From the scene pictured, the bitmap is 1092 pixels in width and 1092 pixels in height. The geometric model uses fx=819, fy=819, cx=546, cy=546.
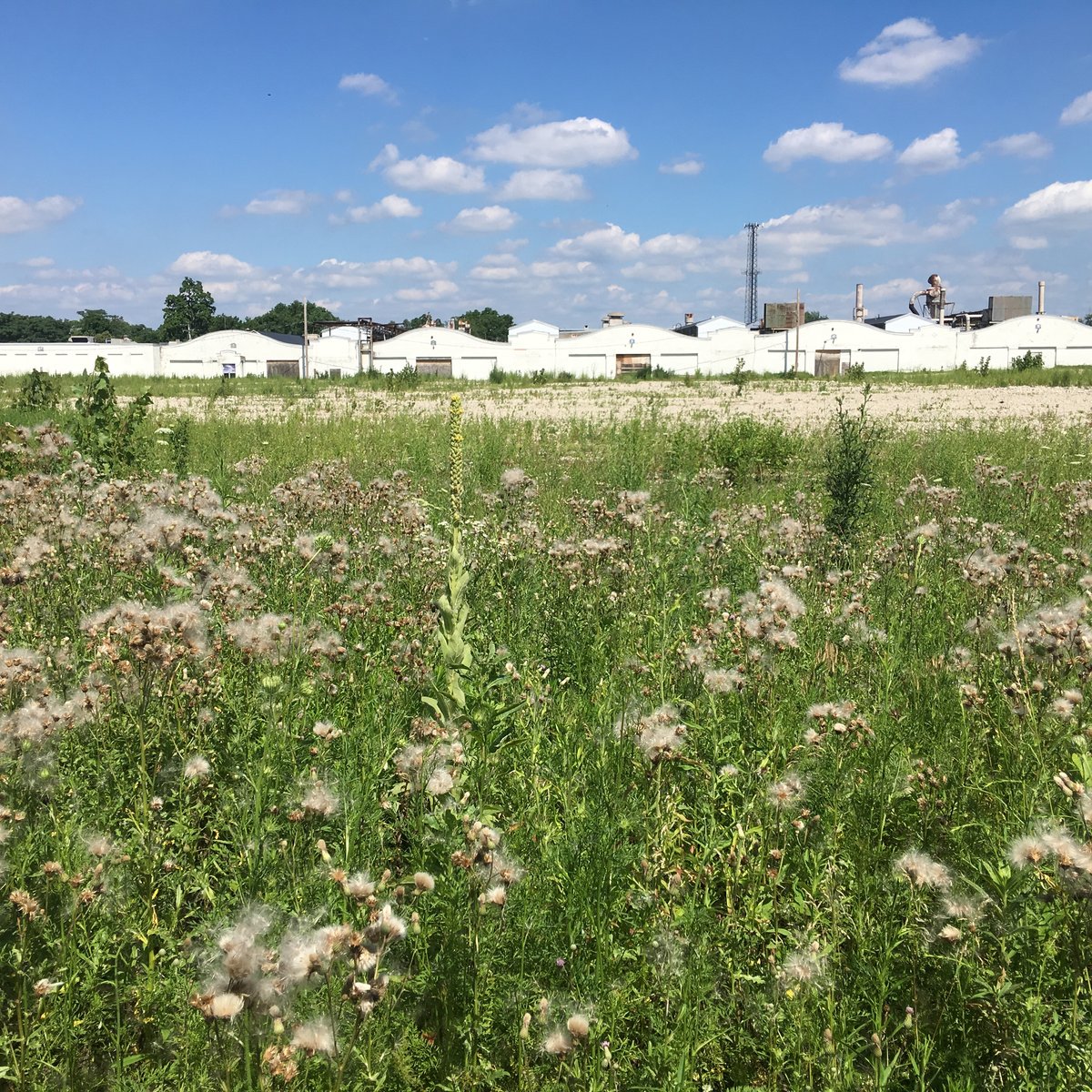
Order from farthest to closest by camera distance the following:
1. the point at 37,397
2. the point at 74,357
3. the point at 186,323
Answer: the point at 186,323 → the point at 74,357 → the point at 37,397

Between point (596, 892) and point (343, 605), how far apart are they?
2.35m

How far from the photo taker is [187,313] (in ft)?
428

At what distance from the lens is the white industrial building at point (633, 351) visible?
220 feet

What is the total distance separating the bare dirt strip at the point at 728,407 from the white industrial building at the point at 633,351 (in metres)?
32.6

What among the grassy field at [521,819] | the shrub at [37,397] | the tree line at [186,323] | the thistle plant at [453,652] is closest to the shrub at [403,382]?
the shrub at [37,397]

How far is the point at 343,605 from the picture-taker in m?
4.51

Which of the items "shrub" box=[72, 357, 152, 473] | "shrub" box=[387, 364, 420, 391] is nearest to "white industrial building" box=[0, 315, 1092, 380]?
"shrub" box=[387, 364, 420, 391]

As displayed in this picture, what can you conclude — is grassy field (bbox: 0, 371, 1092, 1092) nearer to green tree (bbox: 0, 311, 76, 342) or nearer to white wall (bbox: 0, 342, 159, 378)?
white wall (bbox: 0, 342, 159, 378)

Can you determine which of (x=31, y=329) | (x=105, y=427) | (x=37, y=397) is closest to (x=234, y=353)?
(x=37, y=397)

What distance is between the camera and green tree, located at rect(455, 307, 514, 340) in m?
136

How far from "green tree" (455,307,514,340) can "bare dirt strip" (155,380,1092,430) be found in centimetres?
10478

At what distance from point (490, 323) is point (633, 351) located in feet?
253

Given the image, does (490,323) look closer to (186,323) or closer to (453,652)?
(186,323)

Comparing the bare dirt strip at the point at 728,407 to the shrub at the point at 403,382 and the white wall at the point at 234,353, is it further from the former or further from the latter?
the white wall at the point at 234,353
